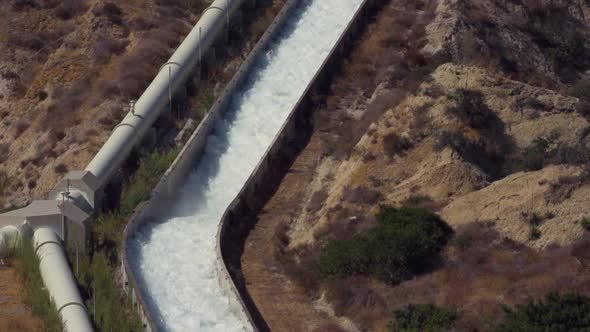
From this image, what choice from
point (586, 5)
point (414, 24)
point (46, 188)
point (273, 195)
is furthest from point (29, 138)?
point (586, 5)

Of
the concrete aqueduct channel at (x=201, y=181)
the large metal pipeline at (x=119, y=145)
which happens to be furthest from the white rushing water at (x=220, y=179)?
the large metal pipeline at (x=119, y=145)

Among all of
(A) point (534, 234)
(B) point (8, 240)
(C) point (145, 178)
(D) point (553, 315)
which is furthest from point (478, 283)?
(B) point (8, 240)

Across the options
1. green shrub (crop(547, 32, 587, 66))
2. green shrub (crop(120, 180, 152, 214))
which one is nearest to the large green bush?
green shrub (crop(120, 180, 152, 214))

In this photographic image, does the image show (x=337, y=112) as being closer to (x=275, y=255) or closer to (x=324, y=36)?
(x=324, y=36)

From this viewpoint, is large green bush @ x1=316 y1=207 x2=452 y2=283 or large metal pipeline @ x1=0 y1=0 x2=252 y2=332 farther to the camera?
large green bush @ x1=316 y1=207 x2=452 y2=283

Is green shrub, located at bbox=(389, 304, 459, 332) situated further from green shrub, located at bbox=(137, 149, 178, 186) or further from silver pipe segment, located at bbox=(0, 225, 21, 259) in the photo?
silver pipe segment, located at bbox=(0, 225, 21, 259)

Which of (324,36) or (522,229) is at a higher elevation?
(522,229)

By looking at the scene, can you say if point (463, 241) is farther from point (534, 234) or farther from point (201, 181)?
point (201, 181)
